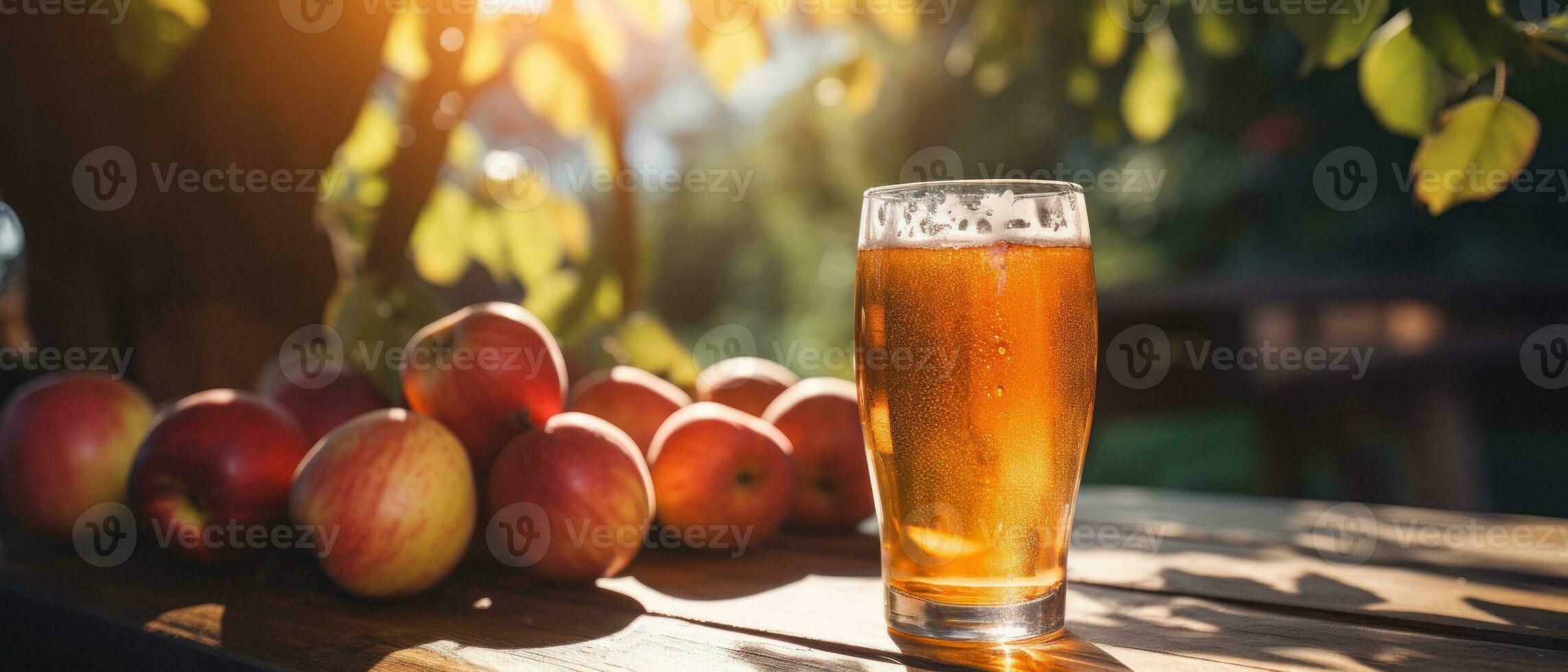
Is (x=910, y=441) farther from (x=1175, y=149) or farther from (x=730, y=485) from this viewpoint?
(x=1175, y=149)

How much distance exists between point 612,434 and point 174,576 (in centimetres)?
55

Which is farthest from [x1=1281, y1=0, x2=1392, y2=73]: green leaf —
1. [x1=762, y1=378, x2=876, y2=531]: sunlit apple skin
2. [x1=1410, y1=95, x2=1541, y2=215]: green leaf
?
[x1=762, y1=378, x2=876, y2=531]: sunlit apple skin

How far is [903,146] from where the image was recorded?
621cm

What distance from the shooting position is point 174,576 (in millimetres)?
1238

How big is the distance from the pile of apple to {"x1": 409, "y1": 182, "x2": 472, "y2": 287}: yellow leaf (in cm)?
75

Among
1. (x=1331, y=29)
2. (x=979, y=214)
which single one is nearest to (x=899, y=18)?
(x=1331, y=29)

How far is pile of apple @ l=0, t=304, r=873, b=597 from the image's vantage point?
3.72 feet

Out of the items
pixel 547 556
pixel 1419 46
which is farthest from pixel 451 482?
pixel 1419 46
